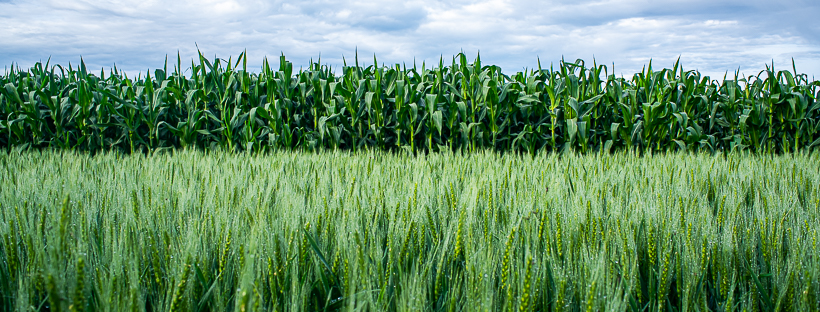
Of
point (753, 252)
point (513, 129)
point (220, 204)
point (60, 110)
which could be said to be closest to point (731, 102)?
point (513, 129)

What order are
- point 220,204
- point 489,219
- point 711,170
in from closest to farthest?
point 489,219 < point 220,204 < point 711,170

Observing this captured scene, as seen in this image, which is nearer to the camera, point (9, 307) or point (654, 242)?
point (9, 307)

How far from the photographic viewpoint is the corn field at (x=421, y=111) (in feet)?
14.1

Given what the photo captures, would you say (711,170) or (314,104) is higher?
(314,104)

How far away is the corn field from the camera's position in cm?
429

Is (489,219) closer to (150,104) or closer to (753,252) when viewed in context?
(753,252)

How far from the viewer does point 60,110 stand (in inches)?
182

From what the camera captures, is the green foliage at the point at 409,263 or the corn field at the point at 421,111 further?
the corn field at the point at 421,111

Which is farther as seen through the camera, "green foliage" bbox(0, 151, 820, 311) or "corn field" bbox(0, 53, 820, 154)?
"corn field" bbox(0, 53, 820, 154)

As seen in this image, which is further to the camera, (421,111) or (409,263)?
(421,111)

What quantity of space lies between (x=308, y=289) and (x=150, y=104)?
450 cm

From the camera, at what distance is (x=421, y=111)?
14.5 feet

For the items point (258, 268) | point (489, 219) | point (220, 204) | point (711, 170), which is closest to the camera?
point (258, 268)

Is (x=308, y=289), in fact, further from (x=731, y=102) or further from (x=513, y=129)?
(x=731, y=102)
